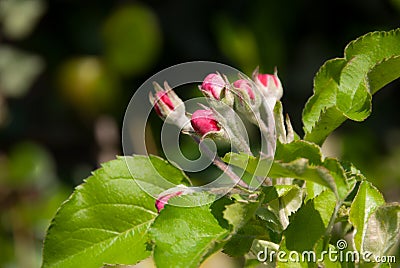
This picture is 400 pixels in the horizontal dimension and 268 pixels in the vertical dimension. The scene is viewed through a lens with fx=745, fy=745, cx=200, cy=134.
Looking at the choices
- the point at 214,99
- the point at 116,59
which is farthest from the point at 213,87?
the point at 116,59

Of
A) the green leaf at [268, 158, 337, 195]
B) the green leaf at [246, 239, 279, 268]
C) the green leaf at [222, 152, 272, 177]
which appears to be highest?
the green leaf at [222, 152, 272, 177]

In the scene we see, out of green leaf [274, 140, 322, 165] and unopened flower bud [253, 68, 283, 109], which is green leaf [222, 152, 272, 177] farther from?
unopened flower bud [253, 68, 283, 109]

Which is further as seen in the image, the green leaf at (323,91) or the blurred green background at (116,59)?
the blurred green background at (116,59)

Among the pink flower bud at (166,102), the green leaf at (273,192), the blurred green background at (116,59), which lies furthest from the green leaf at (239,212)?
the blurred green background at (116,59)

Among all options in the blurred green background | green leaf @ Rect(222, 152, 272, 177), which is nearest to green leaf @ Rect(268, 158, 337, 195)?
green leaf @ Rect(222, 152, 272, 177)

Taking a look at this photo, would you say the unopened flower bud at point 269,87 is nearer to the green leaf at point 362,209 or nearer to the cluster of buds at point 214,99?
the cluster of buds at point 214,99
